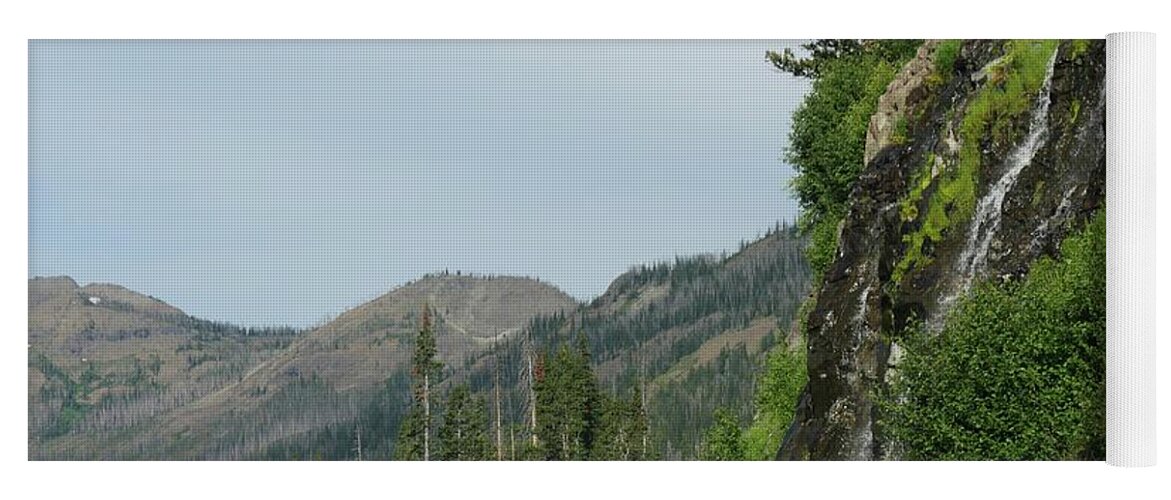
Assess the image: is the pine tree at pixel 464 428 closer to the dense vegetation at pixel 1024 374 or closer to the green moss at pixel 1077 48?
the dense vegetation at pixel 1024 374

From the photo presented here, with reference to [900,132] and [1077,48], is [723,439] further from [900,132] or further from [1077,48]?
[1077,48]

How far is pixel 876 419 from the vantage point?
15922mm

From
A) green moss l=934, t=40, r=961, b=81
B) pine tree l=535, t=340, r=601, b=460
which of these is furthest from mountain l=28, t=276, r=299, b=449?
green moss l=934, t=40, r=961, b=81

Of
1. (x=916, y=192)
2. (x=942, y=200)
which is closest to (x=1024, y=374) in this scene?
(x=942, y=200)

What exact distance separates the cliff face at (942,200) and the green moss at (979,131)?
0.02 metres

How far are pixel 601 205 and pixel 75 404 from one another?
19.0ft

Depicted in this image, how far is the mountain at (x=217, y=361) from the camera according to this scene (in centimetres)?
1529

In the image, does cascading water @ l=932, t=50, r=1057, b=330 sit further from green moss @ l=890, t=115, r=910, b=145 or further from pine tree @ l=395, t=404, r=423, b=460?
pine tree @ l=395, t=404, r=423, b=460

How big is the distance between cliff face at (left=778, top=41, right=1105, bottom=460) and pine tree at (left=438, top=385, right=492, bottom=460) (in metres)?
3.45

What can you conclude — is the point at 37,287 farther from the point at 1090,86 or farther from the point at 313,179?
the point at 1090,86

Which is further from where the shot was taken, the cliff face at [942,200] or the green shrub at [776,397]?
the green shrub at [776,397]

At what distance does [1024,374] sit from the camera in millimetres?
14539

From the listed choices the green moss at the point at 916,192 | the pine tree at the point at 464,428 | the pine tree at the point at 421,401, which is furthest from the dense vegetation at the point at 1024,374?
the pine tree at the point at 421,401
